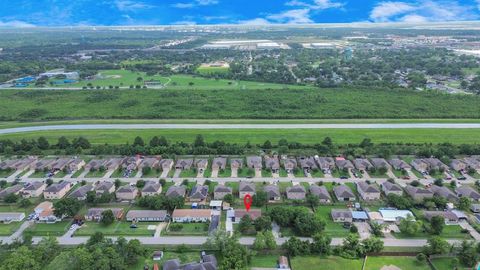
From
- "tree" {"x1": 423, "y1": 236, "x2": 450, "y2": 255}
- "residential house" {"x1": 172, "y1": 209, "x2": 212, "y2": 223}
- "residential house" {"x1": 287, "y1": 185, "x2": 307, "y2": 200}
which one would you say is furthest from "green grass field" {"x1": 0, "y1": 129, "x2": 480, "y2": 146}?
"tree" {"x1": 423, "y1": 236, "x2": 450, "y2": 255}

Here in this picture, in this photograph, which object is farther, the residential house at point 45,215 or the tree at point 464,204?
the tree at point 464,204

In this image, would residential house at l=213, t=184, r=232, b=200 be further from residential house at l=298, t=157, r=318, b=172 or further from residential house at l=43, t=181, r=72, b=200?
residential house at l=43, t=181, r=72, b=200

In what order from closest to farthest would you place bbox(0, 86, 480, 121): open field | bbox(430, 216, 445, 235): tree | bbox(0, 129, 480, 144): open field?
bbox(430, 216, 445, 235): tree < bbox(0, 129, 480, 144): open field < bbox(0, 86, 480, 121): open field

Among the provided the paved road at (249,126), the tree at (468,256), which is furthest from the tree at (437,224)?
the paved road at (249,126)

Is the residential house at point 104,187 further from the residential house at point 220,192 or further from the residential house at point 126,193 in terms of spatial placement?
the residential house at point 220,192

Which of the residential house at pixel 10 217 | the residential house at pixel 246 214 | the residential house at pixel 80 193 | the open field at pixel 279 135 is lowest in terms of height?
the residential house at pixel 10 217
